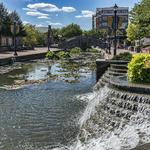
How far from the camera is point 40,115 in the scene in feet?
76.4

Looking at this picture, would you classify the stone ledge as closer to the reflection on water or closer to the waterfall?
the waterfall

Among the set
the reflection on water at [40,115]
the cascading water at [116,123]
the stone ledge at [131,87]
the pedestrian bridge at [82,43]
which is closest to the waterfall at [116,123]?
the cascading water at [116,123]

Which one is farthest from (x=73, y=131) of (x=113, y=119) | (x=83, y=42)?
(x=83, y=42)

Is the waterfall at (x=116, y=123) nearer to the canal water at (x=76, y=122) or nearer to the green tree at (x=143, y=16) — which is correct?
the canal water at (x=76, y=122)

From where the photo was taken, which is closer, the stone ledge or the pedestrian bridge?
the stone ledge

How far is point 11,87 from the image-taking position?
1400 inches

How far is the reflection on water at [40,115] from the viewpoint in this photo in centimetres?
1853

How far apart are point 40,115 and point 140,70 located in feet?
19.9

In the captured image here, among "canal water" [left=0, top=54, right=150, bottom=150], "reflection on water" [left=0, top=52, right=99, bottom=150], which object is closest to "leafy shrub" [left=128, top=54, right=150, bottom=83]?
"canal water" [left=0, top=54, right=150, bottom=150]

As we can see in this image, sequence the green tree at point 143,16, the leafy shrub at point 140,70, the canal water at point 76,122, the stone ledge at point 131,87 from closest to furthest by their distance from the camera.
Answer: the canal water at point 76,122, the stone ledge at point 131,87, the leafy shrub at point 140,70, the green tree at point 143,16

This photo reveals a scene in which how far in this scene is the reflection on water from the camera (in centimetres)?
1853

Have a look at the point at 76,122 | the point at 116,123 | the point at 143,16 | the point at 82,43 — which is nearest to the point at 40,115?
the point at 76,122

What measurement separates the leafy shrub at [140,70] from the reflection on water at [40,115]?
12.2 feet

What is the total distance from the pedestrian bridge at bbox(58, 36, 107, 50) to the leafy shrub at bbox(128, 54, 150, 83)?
12016 centimetres
